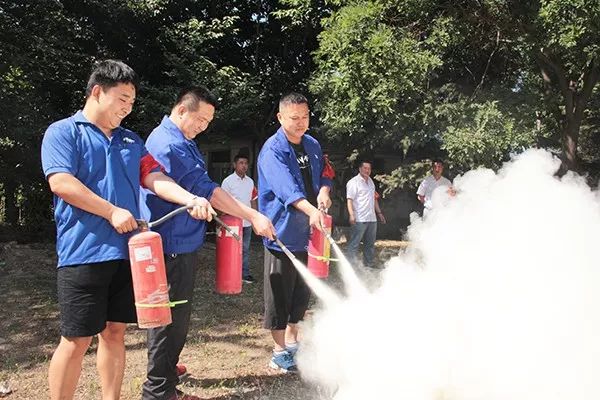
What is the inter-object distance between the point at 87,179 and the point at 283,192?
1.50m

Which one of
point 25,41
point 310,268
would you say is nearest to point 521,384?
point 310,268

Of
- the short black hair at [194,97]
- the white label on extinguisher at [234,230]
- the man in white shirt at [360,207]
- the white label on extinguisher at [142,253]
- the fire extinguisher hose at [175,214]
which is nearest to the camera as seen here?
the white label on extinguisher at [142,253]

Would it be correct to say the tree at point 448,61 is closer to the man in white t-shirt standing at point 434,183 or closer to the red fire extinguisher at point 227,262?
the man in white t-shirt standing at point 434,183

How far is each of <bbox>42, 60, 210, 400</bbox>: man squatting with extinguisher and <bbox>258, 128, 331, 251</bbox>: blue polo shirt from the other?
3.39ft

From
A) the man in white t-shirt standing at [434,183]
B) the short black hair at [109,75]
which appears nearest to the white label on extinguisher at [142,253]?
the short black hair at [109,75]

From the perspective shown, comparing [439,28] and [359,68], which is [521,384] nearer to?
[359,68]

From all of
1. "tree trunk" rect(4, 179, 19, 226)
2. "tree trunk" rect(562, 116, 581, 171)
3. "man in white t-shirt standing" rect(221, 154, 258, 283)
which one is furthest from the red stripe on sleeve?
"tree trunk" rect(4, 179, 19, 226)

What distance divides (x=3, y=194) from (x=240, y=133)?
6135 millimetres

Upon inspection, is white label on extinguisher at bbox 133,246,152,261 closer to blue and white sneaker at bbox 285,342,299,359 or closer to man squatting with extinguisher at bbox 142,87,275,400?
man squatting with extinguisher at bbox 142,87,275,400

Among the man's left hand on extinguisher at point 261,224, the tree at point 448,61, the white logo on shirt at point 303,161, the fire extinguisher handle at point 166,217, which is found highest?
the tree at point 448,61

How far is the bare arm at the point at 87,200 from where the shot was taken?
2.54 meters

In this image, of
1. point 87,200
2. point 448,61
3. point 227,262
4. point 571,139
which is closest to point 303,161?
point 227,262

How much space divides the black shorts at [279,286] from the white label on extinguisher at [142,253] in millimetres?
1419

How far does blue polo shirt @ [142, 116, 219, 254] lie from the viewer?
3.25m
